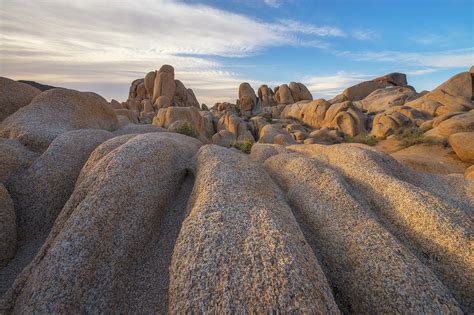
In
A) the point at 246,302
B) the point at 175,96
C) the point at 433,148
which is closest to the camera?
the point at 246,302

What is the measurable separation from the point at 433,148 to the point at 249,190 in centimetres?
2805

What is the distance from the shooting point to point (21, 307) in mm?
4707

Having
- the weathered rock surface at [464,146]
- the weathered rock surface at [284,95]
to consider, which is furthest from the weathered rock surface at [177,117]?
the weathered rock surface at [284,95]

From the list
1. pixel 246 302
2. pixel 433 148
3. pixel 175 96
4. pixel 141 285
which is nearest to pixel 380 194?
pixel 246 302

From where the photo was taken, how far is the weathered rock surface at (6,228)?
261 inches

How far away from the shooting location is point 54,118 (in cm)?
1242

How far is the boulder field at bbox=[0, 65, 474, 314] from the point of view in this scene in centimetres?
439

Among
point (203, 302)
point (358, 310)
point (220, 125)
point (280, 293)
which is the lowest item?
point (220, 125)

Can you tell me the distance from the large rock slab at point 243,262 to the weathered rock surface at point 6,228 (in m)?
4.98

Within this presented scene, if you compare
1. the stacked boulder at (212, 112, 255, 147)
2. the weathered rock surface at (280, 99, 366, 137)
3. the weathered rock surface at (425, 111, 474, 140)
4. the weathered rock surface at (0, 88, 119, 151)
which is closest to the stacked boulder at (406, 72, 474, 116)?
the weathered rock surface at (280, 99, 366, 137)

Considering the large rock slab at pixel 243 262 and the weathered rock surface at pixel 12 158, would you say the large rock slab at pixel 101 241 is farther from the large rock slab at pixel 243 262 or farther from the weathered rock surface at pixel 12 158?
the weathered rock surface at pixel 12 158

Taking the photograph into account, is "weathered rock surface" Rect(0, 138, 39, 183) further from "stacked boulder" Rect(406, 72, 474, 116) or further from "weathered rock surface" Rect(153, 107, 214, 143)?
"stacked boulder" Rect(406, 72, 474, 116)

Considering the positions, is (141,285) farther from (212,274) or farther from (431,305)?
(431,305)

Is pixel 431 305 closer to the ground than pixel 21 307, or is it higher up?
higher up
